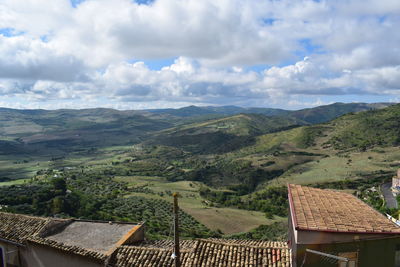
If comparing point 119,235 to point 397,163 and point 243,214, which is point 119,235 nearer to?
point 243,214

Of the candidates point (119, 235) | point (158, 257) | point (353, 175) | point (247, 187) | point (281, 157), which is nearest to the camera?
point (158, 257)

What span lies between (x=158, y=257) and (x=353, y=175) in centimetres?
9771

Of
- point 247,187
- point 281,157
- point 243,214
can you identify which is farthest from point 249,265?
point 281,157

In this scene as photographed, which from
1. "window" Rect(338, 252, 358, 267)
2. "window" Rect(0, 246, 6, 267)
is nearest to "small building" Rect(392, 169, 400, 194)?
"window" Rect(338, 252, 358, 267)

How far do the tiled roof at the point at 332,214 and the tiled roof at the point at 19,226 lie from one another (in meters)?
13.2

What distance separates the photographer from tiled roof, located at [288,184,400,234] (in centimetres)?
1166

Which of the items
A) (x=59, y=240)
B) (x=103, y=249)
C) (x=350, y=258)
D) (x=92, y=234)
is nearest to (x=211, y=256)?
(x=350, y=258)

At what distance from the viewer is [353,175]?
98875 mm

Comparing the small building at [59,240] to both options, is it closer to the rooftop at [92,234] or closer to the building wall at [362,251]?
the rooftop at [92,234]

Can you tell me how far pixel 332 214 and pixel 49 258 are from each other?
43.0 ft

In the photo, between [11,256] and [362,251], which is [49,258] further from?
[362,251]

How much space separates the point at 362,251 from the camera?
11641mm

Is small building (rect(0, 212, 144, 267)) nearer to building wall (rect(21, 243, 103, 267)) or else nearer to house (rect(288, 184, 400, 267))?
building wall (rect(21, 243, 103, 267))

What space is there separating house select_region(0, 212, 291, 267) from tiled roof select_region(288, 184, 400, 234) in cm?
208
